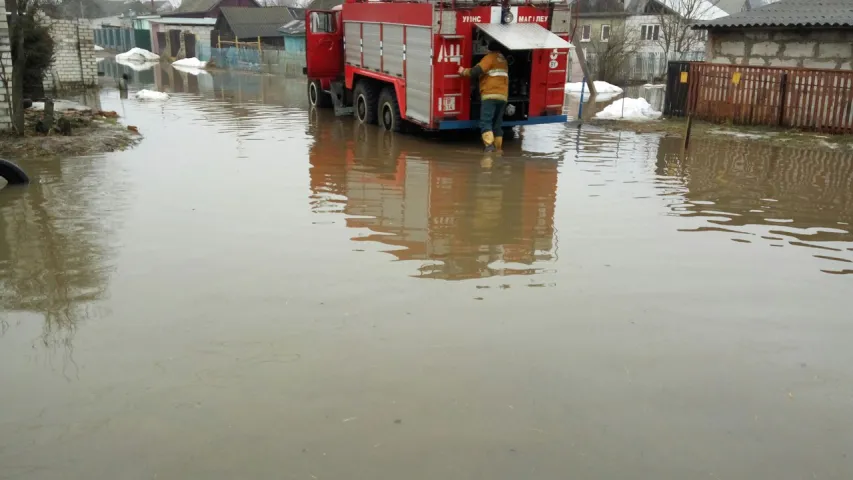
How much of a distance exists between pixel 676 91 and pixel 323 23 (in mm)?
8336

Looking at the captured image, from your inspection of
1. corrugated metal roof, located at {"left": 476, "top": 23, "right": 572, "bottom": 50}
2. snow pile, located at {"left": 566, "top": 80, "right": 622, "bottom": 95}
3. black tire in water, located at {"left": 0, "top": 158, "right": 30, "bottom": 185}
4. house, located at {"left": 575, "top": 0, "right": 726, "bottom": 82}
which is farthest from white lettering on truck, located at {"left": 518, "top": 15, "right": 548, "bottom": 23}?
house, located at {"left": 575, "top": 0, "right": 726, "bottom": 82}

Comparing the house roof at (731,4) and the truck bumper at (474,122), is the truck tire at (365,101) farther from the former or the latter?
the house roof at (731,4)

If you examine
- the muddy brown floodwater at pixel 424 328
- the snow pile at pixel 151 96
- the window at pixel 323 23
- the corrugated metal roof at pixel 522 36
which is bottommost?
the muddy brown floodwater at pixel 424 328

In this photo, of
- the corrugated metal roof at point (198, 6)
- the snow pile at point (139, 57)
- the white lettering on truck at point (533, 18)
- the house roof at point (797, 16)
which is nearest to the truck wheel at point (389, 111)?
the white lettering on truck at point (533, 18)

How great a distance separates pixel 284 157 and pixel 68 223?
4533mm

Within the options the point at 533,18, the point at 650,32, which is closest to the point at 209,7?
the point at 650,32

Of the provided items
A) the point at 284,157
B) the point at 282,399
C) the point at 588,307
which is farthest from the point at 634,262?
the point at 284,157

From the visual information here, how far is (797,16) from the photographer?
52.4 ft

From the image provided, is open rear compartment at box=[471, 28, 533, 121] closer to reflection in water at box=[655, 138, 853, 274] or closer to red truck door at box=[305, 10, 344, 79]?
reflection in water at box=[655, 138, 853, 274]

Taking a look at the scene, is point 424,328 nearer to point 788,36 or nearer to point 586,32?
point 788,36

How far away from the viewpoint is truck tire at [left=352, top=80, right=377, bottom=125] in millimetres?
15164

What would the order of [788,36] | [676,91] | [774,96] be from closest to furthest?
[774,96] → [788,36] → [676,91]

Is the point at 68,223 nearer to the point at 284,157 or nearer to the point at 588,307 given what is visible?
the point at 284,157

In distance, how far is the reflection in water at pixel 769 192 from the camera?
24.9ft
